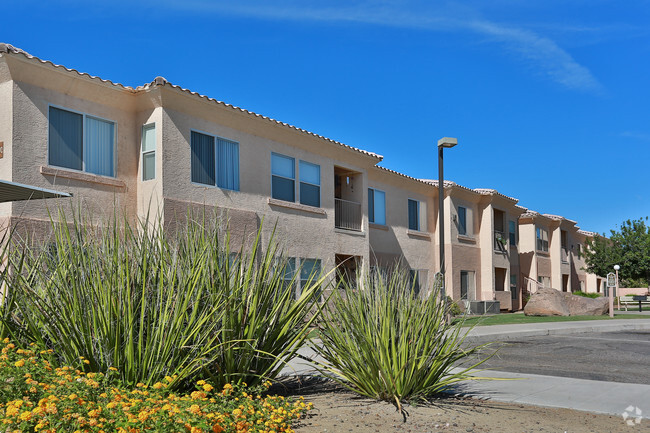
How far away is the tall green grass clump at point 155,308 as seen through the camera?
20.0 feet

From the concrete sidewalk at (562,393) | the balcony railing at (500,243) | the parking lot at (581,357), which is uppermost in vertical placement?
the balcony railing at (500,243)

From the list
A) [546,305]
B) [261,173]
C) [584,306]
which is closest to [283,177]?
[261,173]

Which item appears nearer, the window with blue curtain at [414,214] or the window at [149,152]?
the window at [149,152]

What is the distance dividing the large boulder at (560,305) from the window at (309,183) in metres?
13.9

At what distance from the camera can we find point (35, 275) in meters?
7.09

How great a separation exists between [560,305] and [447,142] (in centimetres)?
1443

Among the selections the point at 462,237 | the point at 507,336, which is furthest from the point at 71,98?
the point at 462,237

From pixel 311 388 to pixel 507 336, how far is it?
39.3 feet

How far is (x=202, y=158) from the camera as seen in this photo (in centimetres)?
1745

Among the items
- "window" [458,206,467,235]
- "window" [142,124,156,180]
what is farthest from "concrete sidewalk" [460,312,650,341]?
"window" [458,206,467,235]

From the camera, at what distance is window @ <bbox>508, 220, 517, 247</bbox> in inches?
1459

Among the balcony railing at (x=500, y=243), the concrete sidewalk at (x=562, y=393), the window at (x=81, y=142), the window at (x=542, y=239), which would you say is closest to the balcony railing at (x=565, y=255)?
the window at (x=542, y=239)

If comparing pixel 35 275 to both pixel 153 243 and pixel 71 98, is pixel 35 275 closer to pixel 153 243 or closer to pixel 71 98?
pixel 153 243

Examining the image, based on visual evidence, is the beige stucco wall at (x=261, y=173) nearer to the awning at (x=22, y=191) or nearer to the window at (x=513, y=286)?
the awning at (x=22, y=191)
